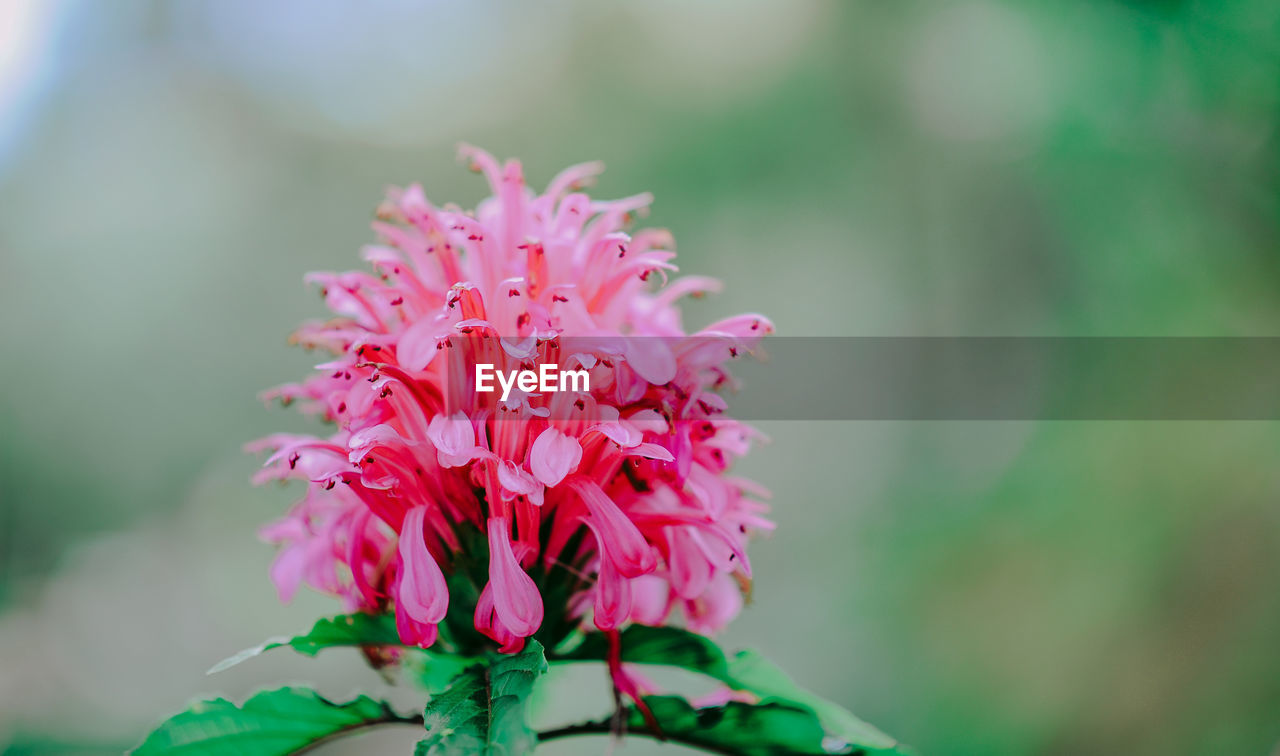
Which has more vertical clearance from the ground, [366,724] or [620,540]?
[620,540]

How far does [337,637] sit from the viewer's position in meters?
0.51

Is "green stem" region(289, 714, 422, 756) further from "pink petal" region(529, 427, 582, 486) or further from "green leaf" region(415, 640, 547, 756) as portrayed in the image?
"pink petal" region(529, 427, 582, 486)

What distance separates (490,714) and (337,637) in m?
0.15

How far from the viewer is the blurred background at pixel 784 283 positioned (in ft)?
5.24

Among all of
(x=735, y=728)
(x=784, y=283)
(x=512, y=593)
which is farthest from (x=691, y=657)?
(x=784, y=283)

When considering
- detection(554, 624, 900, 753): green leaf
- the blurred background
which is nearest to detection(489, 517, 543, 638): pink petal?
detection(554, 624, 900, 753): green leaf

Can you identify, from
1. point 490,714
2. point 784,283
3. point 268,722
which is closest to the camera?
point 490,714

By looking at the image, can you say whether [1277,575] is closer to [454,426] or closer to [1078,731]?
[1078,731]

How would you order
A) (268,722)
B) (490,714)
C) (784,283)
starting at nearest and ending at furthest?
1. (490,714)
2. (268,722)
3. (784,283)

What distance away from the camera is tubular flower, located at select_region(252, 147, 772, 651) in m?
0.49

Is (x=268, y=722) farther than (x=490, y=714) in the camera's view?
Yes

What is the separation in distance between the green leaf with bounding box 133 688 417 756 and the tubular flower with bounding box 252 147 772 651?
79mm

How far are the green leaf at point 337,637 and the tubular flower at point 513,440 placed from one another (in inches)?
0.9

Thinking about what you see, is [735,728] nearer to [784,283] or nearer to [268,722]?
[268,722]
